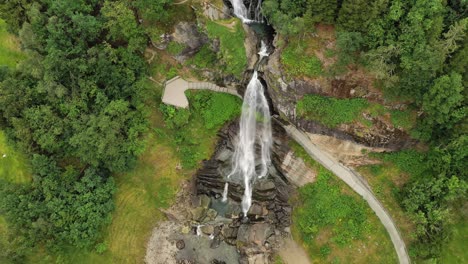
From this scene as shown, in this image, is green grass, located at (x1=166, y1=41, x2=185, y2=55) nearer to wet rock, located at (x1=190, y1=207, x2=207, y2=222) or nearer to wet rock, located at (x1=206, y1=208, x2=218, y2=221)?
wet rock, located at (x1=190, y1=207, x2=207, y2=222)

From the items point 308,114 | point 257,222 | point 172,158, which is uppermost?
point 308,114

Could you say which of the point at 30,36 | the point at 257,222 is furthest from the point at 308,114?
the point at 30,36

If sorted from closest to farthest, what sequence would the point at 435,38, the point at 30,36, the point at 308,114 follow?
the point at 435,38 → the point at 30,36 → the point at 308,114

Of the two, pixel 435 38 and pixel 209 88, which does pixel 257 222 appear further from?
pixel 435 38

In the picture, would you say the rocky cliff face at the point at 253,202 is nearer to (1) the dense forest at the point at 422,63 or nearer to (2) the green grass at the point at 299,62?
(2) the green grass at the point at 299,62

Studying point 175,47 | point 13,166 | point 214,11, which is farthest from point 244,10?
point 13,166

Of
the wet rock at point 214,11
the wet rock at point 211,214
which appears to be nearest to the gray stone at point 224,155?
the wet rock at point 211,214

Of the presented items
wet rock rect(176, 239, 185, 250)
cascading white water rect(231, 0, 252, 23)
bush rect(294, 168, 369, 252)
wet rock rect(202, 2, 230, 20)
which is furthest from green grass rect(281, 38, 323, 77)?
wet rock rect(176, 239, 185, 250)

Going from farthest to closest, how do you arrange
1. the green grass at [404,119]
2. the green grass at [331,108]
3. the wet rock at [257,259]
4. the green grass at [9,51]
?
the green grass at [9,51]
the wet rock at [257,259]
the green grass at [331,108]
the green grass at [404,119]
